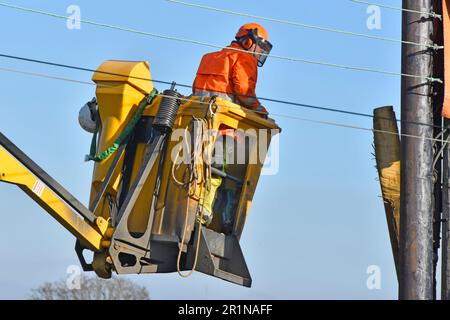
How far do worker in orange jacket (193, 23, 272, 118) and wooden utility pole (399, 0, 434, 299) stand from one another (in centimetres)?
141

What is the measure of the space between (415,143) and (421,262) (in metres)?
1.07

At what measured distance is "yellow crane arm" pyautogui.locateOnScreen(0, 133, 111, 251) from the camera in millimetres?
10992

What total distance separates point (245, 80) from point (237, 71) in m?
0.12

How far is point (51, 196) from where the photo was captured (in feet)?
37.0

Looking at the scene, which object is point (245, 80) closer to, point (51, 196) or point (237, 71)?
point (237, 71)

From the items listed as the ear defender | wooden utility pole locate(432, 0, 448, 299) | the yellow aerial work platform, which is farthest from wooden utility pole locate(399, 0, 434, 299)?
the ear defender

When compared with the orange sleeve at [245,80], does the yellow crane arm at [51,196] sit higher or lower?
lower

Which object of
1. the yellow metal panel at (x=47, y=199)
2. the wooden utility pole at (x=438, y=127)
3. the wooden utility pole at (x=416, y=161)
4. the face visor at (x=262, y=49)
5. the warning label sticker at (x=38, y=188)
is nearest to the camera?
the yellow metal panel at (x=47, y=199)

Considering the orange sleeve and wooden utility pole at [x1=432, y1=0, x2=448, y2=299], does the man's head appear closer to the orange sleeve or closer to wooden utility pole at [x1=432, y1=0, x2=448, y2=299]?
the orange sleeve

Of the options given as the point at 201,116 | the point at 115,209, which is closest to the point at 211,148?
the point at 201,116

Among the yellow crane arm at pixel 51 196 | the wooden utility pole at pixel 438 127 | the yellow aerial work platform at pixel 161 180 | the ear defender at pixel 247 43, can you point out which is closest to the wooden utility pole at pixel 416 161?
the wooden utility pole at pixel 438 127

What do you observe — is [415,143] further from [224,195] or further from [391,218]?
[224,195]

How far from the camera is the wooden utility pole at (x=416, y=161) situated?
11633mm

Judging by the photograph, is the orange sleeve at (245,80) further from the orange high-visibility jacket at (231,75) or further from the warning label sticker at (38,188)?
the warning label sticker at (38,188)
